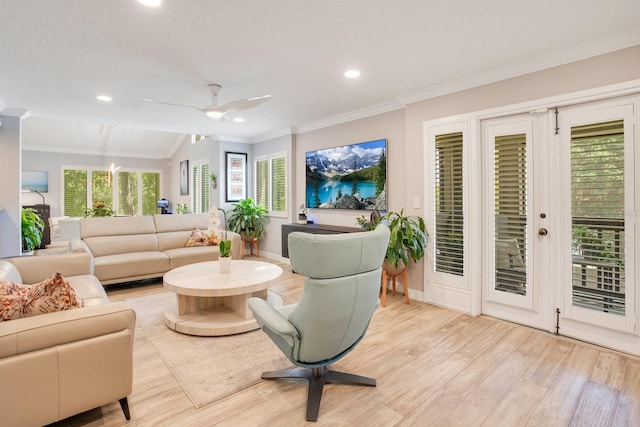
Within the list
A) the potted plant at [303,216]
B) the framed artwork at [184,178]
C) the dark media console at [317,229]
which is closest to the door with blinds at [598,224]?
the dark media console at [317,229]

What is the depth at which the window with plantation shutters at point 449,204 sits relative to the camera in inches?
139

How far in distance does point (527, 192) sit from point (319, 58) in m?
2.30

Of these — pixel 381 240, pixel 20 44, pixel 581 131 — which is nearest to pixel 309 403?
pixel 381 240

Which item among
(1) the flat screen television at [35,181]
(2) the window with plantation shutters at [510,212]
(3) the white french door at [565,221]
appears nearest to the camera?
(3) the white french door at [565,221]

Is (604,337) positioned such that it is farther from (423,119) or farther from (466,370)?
(423,119)

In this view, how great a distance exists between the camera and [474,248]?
3.41m

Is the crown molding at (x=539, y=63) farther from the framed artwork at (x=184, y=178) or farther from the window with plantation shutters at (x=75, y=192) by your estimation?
the window with plantation shutters at (x=75, y=192)

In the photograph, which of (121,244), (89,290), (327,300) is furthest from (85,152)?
(327,300)

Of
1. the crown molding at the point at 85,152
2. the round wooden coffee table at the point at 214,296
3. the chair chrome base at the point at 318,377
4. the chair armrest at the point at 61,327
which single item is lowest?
the chair chrome base at the point at 318,377

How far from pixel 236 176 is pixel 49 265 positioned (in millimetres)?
4109

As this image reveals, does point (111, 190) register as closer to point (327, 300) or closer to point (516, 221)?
point (327, 300)

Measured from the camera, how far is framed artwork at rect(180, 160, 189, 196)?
9.00 metres

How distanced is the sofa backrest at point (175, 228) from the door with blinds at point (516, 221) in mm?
4309

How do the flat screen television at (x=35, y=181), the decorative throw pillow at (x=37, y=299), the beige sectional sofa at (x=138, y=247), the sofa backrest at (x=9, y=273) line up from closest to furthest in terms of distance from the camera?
the decorative throw pillow at (x=37, y=299) → the sofa backrest at (x=9, y=273) → the beige sectional sofa at (x=138, y=247) → the flat screen television at (x=35, y=181)
